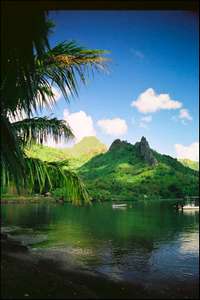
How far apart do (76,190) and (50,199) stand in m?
106

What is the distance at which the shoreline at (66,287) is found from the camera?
11.7 meters

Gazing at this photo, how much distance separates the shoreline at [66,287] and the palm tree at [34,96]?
9.90 feet

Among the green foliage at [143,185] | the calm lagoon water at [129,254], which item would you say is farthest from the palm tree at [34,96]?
the green foliage at [143,185]

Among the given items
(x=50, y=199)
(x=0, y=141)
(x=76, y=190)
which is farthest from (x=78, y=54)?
(x=50, y=199)

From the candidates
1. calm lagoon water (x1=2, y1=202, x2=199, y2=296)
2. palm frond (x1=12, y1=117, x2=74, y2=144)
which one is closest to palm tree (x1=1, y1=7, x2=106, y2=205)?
palm frond (x1=12, y1=117, x2=74, y2=144)

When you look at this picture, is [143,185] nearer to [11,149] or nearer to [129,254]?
[129,254]

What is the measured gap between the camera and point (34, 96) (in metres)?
7.95

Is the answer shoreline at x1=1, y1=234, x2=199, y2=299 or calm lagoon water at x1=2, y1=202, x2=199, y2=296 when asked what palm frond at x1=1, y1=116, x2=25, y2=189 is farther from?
calm lagoon water at x1=2, y1=202, x2=199, y2=296

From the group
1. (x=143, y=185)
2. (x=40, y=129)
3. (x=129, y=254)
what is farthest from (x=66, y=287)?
(x=143, y=185)

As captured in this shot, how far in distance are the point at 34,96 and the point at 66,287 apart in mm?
8168

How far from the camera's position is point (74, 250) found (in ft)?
88.2


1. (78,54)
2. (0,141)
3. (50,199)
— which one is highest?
(78,54)

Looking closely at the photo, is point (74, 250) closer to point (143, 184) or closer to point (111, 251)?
point (111, 251)

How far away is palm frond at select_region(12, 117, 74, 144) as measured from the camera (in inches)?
468
